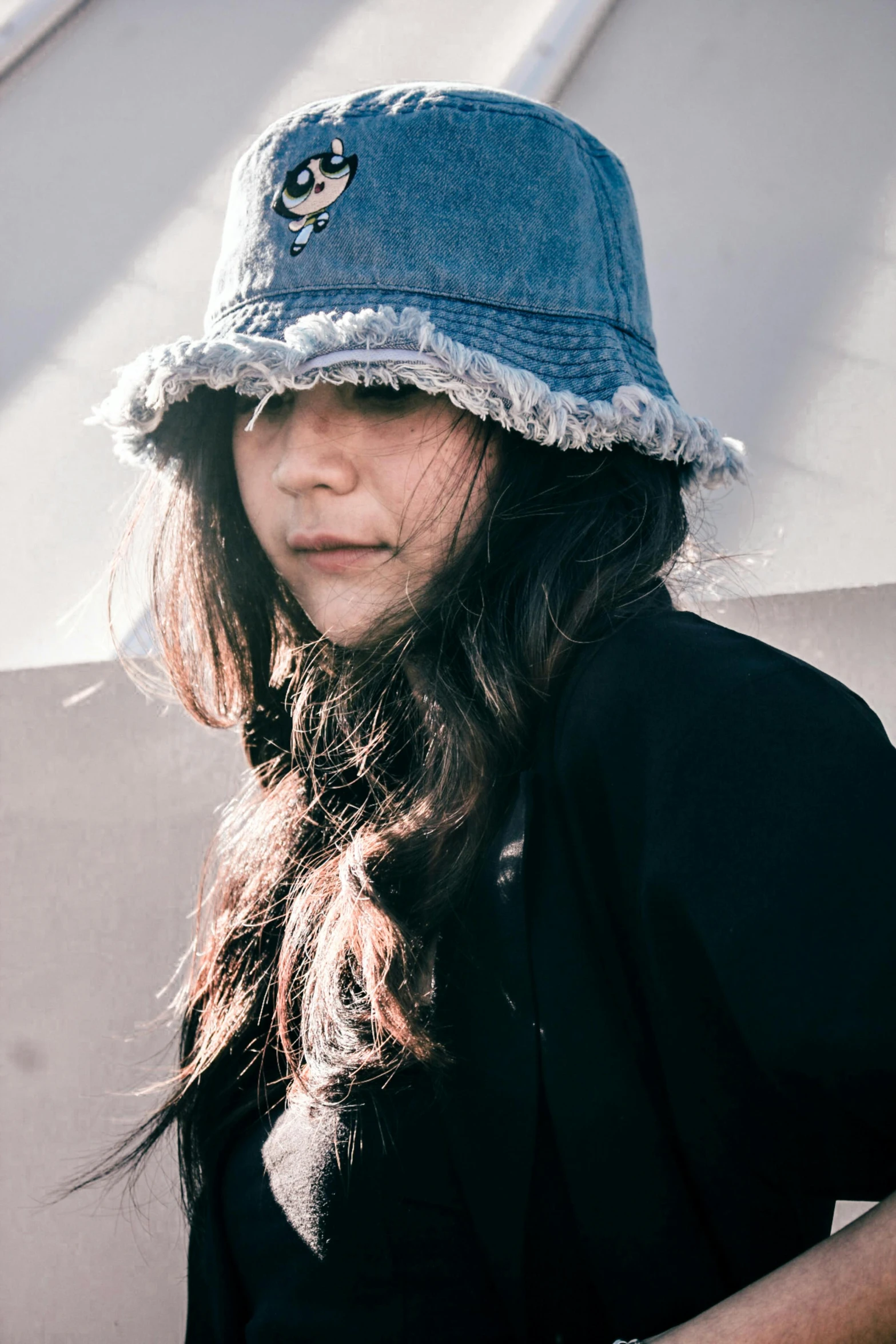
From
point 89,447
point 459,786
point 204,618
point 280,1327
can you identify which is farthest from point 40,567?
point 280,1327

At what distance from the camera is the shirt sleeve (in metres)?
0.60

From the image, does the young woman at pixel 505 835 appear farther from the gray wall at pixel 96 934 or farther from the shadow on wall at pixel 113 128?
the shadow on wall at pixel 113 128

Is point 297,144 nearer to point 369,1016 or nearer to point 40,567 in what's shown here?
point 369,1016

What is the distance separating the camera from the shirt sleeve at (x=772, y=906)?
0.60 metres

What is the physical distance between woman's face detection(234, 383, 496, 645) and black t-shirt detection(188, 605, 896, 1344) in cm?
18

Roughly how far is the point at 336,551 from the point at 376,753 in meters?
0.23

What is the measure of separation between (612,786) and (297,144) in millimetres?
655

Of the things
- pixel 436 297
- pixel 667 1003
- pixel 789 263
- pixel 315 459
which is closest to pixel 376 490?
pixel 315 459

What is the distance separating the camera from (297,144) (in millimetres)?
960

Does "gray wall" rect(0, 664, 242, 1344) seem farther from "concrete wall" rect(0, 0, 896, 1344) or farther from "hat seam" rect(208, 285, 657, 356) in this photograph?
"hat seam" rect(208, 285, 657, 356)

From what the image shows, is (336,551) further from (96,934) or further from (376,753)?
(96,934)

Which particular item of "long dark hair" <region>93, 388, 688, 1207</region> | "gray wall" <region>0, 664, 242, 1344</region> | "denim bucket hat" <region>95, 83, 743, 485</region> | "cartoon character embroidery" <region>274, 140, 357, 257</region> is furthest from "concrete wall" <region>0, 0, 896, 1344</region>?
"cartoon character embroidery" <region>274, 140, 357, 257</region>

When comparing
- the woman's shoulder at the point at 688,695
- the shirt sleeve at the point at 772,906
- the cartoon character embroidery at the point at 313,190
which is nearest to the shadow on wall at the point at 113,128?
the cartoon character embroidery at the point at 313,190

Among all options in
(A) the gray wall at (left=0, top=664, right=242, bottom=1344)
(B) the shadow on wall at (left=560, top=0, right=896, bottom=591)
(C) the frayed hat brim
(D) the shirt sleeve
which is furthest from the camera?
(B) the shadow on wall at (left=560, top=0, right=896, bottom=591)
